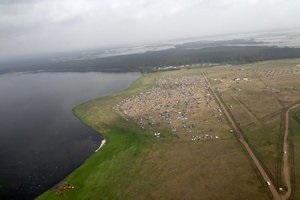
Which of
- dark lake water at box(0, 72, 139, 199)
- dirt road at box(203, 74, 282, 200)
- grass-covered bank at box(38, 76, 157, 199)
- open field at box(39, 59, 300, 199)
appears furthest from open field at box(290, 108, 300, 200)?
dark lake water at box(0, 72, 139, 199)

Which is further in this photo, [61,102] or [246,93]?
[61,102]

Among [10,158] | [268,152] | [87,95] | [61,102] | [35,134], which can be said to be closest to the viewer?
[268,152]

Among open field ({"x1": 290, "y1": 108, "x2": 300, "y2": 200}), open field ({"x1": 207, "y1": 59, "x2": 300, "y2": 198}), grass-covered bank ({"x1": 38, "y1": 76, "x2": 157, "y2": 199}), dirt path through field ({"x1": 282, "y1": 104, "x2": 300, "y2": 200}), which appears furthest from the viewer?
open field ({"x1": 207, "y1": 59, "x2": 300, "y2": 198})

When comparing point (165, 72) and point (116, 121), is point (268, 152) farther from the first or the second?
point (165, 72)

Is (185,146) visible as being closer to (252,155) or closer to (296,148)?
(252,155)

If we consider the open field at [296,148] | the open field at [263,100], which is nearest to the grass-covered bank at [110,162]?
the open field at [263,100]

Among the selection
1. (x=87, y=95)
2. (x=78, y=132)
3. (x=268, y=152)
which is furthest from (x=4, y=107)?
(x=268, y=152)

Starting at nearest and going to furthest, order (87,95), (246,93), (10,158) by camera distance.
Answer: (10,158) < (246,93) < (87,95)

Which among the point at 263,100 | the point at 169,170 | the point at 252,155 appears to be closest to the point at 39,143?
the point at 169,170

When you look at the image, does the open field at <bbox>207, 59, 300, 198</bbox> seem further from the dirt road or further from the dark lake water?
the dark lake water
